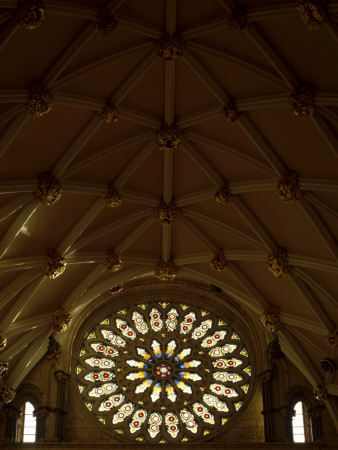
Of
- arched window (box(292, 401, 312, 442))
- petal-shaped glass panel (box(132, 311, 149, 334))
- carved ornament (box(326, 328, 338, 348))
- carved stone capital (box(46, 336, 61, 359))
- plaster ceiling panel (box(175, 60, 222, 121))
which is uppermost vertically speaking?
plaster ceiling panel (box(175, 60, 222, 121))

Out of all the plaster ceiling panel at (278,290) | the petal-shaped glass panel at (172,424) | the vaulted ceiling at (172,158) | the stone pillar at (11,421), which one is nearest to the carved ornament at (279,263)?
the vaulted ceiling at (172,158)

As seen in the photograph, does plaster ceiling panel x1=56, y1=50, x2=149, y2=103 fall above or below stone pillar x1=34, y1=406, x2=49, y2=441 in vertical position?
above

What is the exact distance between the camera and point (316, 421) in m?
23.3

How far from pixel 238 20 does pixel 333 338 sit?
945 centimetres

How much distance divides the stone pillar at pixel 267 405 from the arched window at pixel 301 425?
78 centimetres

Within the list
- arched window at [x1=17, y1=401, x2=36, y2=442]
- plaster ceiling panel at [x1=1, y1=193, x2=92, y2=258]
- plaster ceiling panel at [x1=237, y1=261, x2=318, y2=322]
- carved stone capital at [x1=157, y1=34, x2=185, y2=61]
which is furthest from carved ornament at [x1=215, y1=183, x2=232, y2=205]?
arched window at [x1=17, y1=401, x2=36, y2=442]

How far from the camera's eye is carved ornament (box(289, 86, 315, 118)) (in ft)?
56.9

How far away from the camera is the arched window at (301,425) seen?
23.6m

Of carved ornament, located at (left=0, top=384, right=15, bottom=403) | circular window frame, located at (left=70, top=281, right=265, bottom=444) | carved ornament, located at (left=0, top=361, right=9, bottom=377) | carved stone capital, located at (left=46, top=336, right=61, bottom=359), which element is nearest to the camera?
carved ornament, located at (left=0, top=361, right=9, bottom=377)

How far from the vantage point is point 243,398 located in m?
24.5

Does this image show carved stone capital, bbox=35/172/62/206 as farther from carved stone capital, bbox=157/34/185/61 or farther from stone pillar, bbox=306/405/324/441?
stone pillar, bbox=306/405/324/441

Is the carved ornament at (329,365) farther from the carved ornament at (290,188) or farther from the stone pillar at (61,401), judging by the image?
the stone pillar at (61,401)

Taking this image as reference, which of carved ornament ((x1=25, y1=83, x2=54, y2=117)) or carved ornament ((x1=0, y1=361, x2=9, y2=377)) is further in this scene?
carved ornament ((x1=0, y1=361, x2=9, y2=377))

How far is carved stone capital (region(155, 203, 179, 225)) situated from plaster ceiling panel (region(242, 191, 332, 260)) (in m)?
1.94
